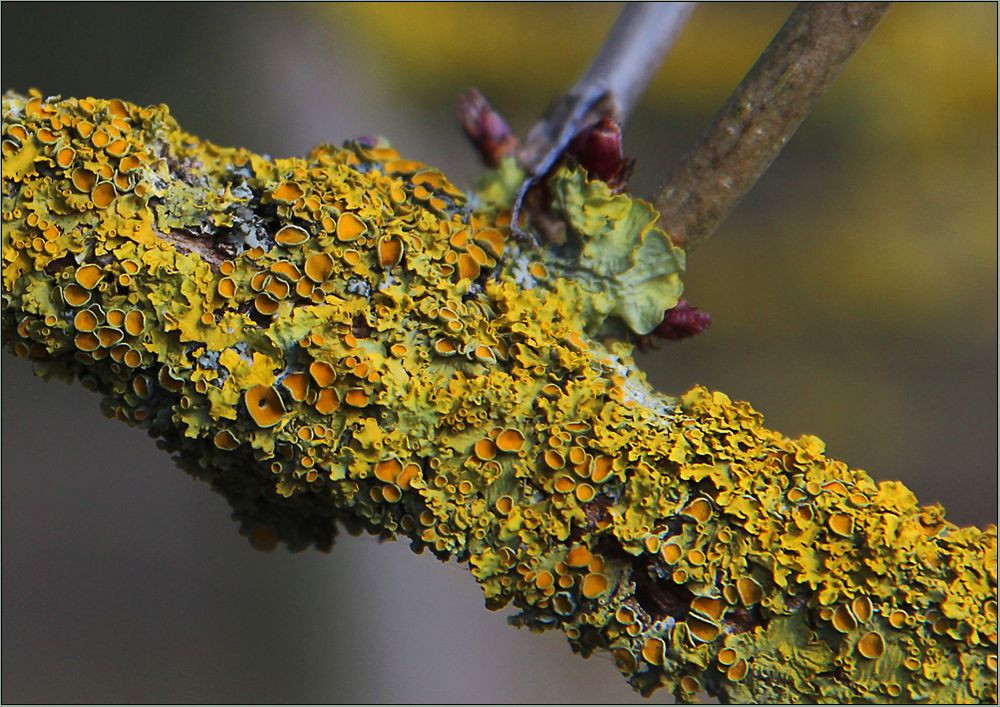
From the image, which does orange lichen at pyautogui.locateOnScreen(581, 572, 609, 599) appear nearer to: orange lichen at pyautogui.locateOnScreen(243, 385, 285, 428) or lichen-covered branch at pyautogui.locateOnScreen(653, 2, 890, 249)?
orange lichen at pyautogui.locateOnScreen(243, 385, 285, 428)

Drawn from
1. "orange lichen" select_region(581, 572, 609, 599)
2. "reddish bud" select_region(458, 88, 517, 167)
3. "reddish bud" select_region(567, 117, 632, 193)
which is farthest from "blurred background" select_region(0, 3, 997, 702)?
"orange lichen" select_region(581, 572, 609, 599)

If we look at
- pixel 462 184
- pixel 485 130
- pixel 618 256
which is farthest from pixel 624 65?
pixel 462 184

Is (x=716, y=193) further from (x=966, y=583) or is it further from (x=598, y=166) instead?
(x=966, y=583)

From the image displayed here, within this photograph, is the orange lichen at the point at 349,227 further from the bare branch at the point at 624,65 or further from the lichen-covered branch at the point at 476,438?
the bare branch at the point at 624,65

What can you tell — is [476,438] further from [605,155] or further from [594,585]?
[605,155]

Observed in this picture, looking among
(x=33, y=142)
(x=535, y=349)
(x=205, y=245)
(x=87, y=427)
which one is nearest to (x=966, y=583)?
(x=535, y=349)

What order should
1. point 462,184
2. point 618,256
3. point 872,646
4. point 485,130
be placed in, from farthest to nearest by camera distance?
point 462,184, point 485,130, point 618,256, point 872,646

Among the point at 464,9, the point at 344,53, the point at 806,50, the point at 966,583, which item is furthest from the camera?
the point at 464,9
